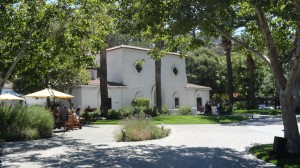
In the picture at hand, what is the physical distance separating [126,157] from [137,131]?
4.77 meters

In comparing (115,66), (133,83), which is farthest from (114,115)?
(115,66)

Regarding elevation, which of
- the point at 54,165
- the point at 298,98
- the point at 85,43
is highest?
the point at 85,43

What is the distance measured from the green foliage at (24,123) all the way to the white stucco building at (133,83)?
17869mm

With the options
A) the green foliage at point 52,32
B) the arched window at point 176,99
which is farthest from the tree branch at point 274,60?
the arched window at point 176,99

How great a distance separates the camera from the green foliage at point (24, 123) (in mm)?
16969

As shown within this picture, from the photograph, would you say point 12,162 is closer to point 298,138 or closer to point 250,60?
point 298,138

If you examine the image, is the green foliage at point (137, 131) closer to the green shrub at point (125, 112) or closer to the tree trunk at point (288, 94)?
the tree trunk at point (288, 94)

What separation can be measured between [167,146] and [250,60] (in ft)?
107

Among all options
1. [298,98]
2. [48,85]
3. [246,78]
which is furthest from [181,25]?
[246,78]

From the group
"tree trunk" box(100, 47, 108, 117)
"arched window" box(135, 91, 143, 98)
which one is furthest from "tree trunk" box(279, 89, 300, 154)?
"arched window" box(135, 91, 143, 98)

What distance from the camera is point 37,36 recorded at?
15367mm

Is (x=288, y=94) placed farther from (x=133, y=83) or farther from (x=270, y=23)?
(x=133, y=83)

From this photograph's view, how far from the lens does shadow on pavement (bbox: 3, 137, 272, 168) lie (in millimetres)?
10414

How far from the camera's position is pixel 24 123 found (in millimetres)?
17594
